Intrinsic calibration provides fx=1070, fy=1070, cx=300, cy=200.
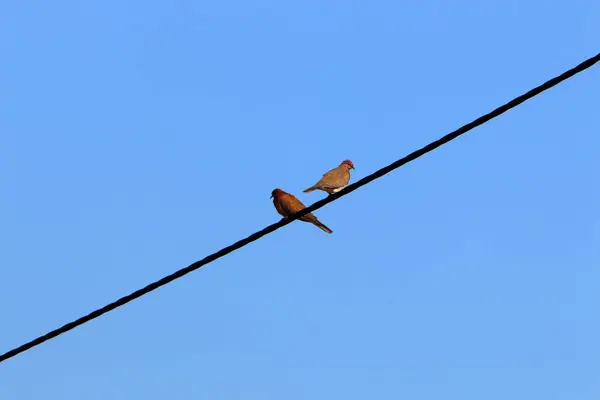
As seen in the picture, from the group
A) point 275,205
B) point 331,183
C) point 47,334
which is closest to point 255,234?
point 47,334

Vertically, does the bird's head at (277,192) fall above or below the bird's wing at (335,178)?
below

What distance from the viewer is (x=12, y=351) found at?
5984 mm

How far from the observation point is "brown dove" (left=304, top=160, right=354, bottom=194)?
516 inches

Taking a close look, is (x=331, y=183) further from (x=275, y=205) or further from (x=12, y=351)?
(x=12, y=351)

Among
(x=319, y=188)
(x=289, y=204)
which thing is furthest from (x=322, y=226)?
(x=319, y=188)

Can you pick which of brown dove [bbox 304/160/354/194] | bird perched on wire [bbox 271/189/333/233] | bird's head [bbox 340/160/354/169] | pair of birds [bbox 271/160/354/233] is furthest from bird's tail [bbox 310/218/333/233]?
bird's head [bbox 340/160/354/169]

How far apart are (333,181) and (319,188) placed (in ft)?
0.83

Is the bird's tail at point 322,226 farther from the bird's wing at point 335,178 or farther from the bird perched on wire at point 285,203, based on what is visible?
the bird's wing at point 335,178

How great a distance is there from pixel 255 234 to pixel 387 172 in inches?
37.6

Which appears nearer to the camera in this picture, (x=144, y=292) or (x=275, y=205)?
(x=144, y=292)

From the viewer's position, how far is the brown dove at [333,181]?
13.1m

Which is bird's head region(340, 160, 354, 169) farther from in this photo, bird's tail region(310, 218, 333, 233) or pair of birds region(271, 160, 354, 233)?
bird's tail region(310, 218, 333, 233)

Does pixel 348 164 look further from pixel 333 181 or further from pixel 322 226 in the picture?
pixel 322 226

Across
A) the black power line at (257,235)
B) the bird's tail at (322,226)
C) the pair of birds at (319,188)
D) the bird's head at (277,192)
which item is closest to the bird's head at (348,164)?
the pair of birds at (319,188)
